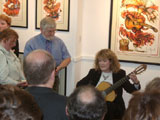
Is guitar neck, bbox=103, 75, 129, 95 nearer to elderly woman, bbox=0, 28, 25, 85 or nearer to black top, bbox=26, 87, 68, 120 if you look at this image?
elderly woman, bbox=0, 28, 25, 85

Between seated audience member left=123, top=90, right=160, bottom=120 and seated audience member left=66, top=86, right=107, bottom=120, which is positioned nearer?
seated audience member left=123, top=90, right=160, bottom=120

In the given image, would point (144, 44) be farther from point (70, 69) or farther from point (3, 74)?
point (3, 74)

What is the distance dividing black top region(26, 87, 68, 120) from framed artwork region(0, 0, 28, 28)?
323 cm

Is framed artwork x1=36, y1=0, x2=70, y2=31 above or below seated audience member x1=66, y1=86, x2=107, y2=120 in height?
above

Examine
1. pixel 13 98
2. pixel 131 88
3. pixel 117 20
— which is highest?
pixel 117 20

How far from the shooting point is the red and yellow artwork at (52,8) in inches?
174

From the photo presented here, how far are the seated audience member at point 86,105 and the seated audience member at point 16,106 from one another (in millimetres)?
234

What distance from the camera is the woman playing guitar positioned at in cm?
307

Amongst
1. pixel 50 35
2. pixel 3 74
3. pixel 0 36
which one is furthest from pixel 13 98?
pixel 50 35

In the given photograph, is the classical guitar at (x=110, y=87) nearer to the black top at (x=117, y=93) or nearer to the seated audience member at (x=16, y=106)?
the black top at (x=117, y=93)

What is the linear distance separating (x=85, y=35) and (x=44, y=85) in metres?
2.86

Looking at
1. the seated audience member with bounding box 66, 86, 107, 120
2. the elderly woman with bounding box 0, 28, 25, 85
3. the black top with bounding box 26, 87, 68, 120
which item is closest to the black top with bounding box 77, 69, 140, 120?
the elderly woman with bounding box 0, 28, 25, 85

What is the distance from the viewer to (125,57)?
14.1ft

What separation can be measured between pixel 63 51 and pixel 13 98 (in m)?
2.87
